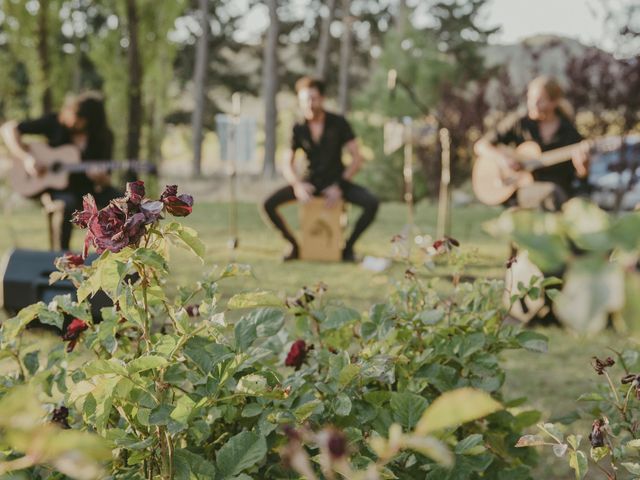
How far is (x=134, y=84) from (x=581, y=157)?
763 cm

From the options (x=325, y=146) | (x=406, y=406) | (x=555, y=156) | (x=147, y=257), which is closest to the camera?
(x=147, y=257)

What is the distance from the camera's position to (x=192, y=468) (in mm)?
1240

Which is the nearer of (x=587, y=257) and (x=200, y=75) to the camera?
(x=587, y=257)

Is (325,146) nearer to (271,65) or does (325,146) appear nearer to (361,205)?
(361,205)

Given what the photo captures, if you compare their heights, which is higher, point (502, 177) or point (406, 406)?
point (502, 177)

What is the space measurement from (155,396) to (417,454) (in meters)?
0.55

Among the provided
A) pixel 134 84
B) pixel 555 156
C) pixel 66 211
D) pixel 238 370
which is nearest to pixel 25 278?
pixel 66 211

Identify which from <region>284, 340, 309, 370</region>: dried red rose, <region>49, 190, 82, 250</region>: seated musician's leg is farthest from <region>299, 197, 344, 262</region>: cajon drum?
<region>284, 340, 309, 370</region>: dried red rose

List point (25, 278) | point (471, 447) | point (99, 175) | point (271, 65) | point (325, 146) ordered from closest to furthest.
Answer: point (471, 447) → point (25, 278) → point (99, 175) → point (325, 146) → point (271, 65)

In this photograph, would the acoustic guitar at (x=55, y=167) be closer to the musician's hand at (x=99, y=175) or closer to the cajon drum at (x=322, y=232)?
the musician's hand at (x=99, y=175)

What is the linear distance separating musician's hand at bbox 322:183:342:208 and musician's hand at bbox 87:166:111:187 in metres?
2.08

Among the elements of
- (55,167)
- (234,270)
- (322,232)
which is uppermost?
(55,167)

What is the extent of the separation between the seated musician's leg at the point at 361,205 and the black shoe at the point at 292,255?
0.48 metres

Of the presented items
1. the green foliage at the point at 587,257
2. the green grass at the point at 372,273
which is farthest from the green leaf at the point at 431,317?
the green foliage at the point at 587,257
